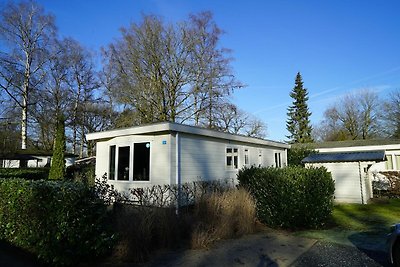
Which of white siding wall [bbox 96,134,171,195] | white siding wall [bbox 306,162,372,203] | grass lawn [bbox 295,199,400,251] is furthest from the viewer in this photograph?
white siding wall [bbox 306,162,372,203]

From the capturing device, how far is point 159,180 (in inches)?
397

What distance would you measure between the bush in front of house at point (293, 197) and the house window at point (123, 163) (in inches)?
210

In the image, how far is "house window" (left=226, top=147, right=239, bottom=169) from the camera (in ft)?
43.7

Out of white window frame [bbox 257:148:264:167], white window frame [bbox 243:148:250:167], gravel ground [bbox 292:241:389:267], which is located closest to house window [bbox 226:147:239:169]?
white window frame [bbox 243:148:250:167]

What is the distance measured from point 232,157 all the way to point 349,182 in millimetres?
5485

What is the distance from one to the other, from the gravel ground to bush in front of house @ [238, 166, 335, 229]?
1.53 meters

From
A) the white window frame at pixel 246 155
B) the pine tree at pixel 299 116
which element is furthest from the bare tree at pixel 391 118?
the white window frame at pixel 246 155

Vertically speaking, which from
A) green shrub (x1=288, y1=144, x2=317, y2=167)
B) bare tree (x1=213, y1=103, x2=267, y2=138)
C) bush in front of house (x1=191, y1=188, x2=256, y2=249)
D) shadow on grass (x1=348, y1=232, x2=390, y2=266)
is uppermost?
bare tree (x1=213, y1=103, x2=267, y2=138)

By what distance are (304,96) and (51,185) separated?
138ft

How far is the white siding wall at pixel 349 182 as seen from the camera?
12.9 meters

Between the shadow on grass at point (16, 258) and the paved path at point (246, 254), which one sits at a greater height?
the shadow on grass at point (16, 258)

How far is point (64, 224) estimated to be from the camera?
15.3 ft

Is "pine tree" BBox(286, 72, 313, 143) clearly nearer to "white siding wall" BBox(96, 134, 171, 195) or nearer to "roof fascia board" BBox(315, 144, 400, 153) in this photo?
"roof fascia board" BBox(315, 144, 400, 153)

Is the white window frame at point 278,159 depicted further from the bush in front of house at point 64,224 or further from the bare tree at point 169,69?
the bush in front of house at point 64,224
